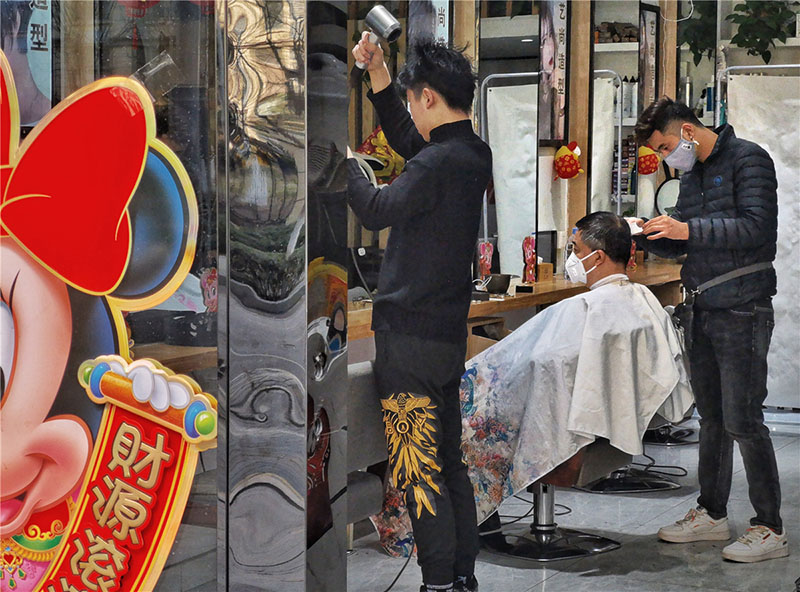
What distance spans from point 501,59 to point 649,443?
203cm

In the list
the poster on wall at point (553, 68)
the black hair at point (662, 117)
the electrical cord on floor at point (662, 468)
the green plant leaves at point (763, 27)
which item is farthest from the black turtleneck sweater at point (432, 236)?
the green plant leaves at point (763, 27)

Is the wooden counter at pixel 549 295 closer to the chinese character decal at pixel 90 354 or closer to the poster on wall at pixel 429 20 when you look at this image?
the chinese character decal at pixel 90 354

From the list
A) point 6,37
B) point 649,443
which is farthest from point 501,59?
point 6,37

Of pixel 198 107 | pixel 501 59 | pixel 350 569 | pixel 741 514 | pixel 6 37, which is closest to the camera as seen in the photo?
pixel 198 107

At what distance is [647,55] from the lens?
6.98 m

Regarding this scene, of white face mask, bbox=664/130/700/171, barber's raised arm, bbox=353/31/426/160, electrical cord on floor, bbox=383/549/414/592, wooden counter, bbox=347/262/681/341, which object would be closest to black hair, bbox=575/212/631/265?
white face mask, bbox=664/130/700/171

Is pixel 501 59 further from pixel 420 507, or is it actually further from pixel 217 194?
pixel 217 194

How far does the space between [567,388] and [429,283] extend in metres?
0.96

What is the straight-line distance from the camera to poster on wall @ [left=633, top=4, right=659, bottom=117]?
687cm

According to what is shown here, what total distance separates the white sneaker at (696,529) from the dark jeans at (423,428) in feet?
4.05

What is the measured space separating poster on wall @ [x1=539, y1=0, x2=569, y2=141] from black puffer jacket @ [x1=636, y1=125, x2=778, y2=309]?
202 centimetres

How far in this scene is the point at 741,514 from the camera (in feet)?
13.4

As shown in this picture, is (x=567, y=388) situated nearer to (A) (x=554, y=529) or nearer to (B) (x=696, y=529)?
(A) (x=554, y=529)

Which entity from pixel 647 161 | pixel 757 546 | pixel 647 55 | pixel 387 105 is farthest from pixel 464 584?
pixel 647 55
